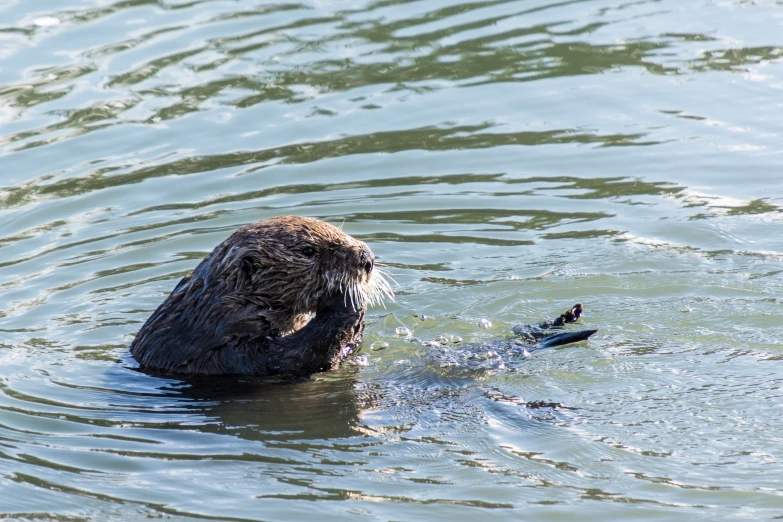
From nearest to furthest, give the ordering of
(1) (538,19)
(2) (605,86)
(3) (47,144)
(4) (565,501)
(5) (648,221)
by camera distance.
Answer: (4) (565,501)
(5) (648,221)
(3) (47,144)
(2) (605,86)
(1) (538,19)

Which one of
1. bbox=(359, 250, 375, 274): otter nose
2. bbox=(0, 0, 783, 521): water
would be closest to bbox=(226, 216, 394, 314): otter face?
bbox=(359, 250, 375, 274): otter nose

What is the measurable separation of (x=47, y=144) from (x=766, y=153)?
683 centimetres

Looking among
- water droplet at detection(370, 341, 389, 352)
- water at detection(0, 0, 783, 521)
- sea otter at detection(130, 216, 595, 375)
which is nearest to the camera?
water at detection(0, 0, 783, 521)

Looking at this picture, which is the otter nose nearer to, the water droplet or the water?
the water

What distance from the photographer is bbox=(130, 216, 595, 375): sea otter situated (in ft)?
20.2

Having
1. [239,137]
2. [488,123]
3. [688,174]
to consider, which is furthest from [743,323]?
[239,137]

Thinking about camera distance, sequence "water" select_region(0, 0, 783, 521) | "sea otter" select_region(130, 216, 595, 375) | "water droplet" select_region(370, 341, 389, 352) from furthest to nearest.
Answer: "water droplet" select_region(370, 341, 389, 352) → "sea otter" select_region(130, 216, 595, 375) → "water" select_region(0, 0, 783, 521)

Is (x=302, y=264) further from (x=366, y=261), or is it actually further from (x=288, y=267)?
(x=366, y=261)

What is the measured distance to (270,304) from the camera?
6.33 m

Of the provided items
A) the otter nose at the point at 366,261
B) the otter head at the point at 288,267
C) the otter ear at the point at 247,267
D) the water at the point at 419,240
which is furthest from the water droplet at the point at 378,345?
the otter ear at the point at 247,267

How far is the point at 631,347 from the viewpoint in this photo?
6453 mm

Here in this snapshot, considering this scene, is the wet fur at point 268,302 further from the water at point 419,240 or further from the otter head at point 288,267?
the water at point 419,240

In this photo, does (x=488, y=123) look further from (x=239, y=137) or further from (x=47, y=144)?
(x=47, y=144)

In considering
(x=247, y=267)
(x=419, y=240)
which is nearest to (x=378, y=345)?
(x=247, y=267)
